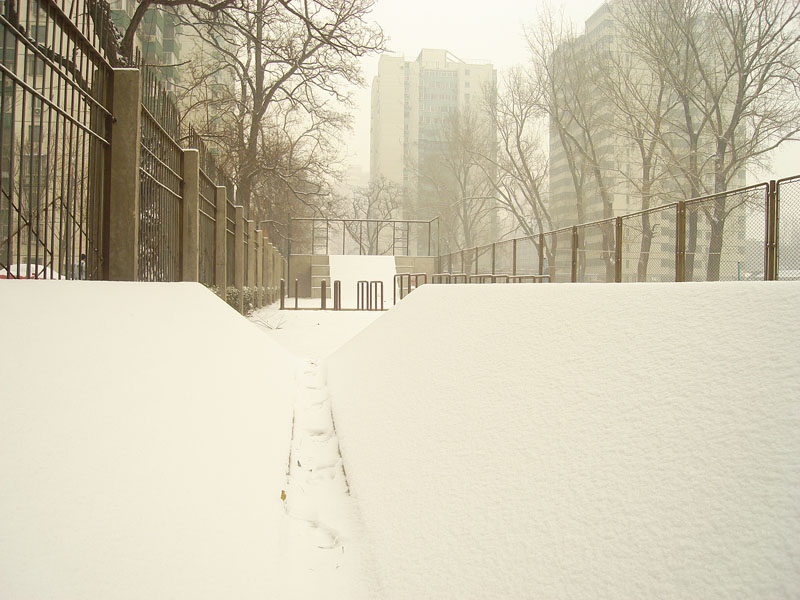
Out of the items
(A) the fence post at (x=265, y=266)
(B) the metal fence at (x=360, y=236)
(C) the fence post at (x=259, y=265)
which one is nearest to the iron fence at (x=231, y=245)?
(C) the fence post at (x=259, y=265)

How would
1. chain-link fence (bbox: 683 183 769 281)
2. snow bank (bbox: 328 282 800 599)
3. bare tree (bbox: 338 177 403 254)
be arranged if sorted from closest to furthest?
snow bank (bbox: 328 282 800 599) < chain-link fence (bbox: 683 183 769 281) < bare tree (bbox: 338 177 403 254)

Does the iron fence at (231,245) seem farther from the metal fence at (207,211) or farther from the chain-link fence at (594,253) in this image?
the chain-link fence at (594,253)

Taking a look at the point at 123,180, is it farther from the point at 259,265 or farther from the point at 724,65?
the point at 724,65

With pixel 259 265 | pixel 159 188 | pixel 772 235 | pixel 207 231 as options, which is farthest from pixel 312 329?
pixel 772 235

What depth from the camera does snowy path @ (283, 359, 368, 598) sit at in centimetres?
217

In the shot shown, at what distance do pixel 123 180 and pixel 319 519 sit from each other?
10.1ft

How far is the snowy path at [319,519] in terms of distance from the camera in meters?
2.17

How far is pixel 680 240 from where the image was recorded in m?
8.94

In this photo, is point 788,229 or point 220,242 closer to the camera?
point 788,229

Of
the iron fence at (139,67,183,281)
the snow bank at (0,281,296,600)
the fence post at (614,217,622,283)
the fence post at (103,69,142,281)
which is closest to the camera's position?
the snow bank at (0,281,296,600)

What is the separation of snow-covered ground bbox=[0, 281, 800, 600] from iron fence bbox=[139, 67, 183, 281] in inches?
84.5

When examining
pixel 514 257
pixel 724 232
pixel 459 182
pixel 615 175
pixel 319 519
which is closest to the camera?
pixel 319 519

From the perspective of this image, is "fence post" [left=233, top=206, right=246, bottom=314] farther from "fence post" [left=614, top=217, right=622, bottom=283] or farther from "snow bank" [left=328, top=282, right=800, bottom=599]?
"snow bank" [left=328, top=282, right=800, bottom=599]

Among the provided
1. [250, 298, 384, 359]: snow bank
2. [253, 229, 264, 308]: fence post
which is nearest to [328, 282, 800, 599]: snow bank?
[250, 298, 384, 359]: snow bank
